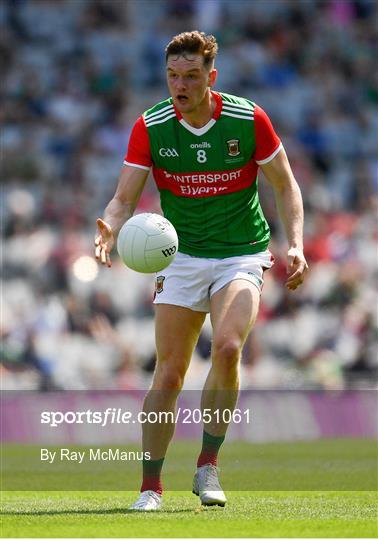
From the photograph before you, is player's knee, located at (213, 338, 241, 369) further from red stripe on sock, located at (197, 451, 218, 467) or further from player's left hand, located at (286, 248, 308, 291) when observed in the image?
red stripe on sock, located at (197, 451, 218, 467)

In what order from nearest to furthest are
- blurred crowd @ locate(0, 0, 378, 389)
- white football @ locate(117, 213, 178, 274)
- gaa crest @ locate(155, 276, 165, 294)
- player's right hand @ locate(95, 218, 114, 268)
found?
player's right hand @ locate(95, 218, 114, 268) < white football @ locate(117, 213, 178, 274) < gaa crest @ locate(155, 276, 165, 294) < blurred crowd @ locate(0, 0, 378, 389)

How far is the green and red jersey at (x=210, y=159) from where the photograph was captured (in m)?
9.04

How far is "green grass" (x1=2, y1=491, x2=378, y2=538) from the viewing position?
7.35 m

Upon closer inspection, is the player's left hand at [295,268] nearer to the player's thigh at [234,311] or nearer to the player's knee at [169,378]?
the player's thigh at [234,311]

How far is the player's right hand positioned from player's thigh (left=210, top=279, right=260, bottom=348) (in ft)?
2.45

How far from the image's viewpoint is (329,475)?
37.5 feet

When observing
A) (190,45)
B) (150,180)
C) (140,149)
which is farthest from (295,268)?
(150,180)

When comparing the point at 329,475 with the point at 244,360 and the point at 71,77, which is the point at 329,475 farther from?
the point at 71,77

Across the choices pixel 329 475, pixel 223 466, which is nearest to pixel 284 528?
pixel 329 475

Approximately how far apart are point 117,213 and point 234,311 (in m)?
1.01

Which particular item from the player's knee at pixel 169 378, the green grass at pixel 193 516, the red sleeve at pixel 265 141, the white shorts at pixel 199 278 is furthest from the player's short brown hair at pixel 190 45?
the green grass at pixel 193 516

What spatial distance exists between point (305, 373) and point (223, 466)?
21.6 ft

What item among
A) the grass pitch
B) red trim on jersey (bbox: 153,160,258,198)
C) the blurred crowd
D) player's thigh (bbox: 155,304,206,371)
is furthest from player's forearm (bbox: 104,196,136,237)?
the blurred crowd

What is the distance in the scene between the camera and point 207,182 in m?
9.07
